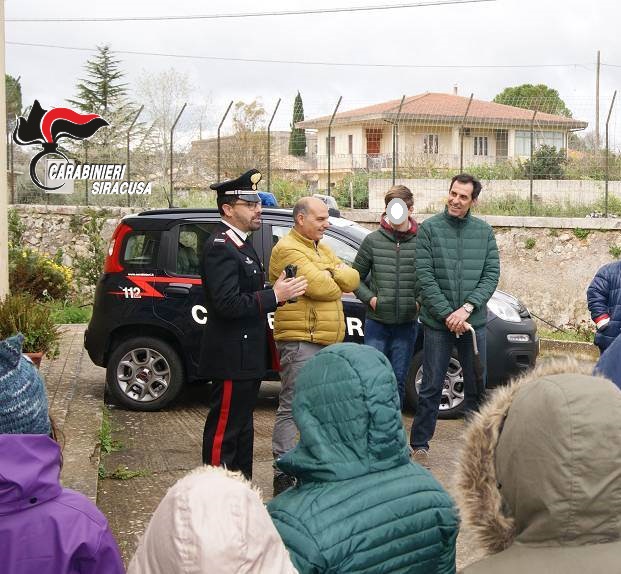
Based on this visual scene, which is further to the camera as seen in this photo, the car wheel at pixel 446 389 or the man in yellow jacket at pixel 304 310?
the car wheel at pixel 446 389

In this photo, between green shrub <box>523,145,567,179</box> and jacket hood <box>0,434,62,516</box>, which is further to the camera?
green shrub <box>523,145,567,179</box>

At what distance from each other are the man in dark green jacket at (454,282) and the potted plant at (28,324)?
3.39 m

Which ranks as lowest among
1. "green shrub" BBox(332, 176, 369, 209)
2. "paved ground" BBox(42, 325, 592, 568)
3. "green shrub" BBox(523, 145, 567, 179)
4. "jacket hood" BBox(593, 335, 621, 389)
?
"paved ground" BBox(42, 325, 592, 568)

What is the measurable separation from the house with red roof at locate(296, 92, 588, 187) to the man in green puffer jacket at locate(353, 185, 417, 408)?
11.0 meters

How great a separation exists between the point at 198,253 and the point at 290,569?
7032mm

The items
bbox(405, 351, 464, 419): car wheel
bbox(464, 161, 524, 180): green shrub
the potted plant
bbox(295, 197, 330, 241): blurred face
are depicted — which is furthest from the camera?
bbox(464, 161, 524, 180): green shrub

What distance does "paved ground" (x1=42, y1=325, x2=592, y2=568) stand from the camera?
6062mm

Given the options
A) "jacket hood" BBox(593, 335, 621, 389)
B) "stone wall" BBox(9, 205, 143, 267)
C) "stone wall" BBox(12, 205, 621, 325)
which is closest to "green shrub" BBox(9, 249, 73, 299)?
"stone wall" BBox(9, 205, 143, 267)

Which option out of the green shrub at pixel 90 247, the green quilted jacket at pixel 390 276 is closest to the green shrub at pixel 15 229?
the green shrub at pixel 90 247

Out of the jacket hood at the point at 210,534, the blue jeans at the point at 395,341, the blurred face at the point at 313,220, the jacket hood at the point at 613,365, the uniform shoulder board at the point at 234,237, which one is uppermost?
the blurred face at the point at 313,220

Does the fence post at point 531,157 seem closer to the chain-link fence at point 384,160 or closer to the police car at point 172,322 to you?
the chain-link fence at point 384,160

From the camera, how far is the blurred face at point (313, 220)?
249 inches

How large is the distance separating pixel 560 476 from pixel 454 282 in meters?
4.86

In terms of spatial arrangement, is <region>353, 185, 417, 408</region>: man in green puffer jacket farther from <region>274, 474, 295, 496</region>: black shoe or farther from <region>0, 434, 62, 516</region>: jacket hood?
<region>0, 434, 62, 516</region>: jacket hood
